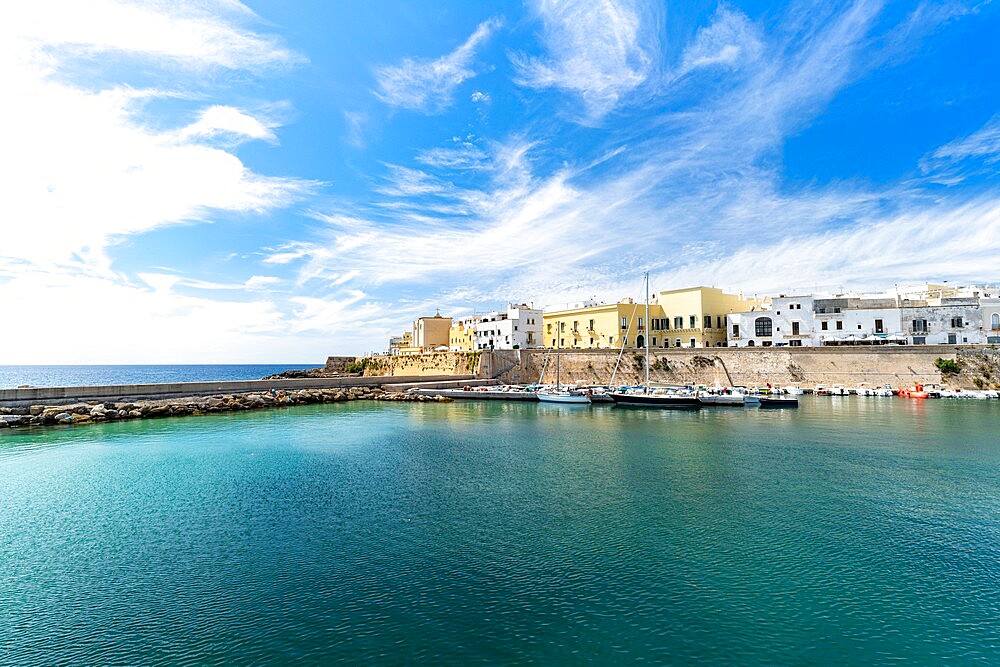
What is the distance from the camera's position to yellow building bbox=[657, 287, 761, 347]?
58.2 m

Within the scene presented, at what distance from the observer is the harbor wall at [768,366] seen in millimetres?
46500

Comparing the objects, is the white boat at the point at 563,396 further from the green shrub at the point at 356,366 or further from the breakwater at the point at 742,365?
the green shrub at the point at 356,366

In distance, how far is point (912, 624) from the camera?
9266 mm

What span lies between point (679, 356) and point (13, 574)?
51.5 m

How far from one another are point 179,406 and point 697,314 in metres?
48.4

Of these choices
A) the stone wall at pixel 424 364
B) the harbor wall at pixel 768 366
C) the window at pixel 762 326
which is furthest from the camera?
the stone wall at pixel 424 364

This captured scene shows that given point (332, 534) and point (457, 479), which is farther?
point (457, 479)

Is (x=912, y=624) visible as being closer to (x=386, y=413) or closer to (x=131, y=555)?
(x=131, y=555)

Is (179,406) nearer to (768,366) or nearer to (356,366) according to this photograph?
(356,366)

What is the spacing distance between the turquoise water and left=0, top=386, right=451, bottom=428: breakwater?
389 inches

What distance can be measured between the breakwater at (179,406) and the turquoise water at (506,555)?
9885 mm

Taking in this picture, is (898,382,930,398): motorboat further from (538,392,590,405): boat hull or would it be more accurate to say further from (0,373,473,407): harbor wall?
(0,373,473,407): harbor wall

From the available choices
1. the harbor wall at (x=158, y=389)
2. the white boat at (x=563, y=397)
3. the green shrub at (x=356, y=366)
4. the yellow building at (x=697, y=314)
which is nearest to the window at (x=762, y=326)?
the yellow building at (x=697, y=314)

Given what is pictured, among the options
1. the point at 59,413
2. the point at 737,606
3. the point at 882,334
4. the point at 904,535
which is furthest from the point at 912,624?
the point at 882,334
